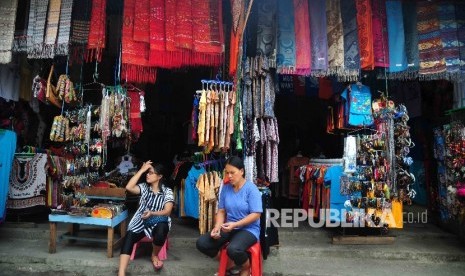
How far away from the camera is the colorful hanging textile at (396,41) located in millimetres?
4996

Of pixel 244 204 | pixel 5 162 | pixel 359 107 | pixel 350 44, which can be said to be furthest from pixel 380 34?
pixel 5 162

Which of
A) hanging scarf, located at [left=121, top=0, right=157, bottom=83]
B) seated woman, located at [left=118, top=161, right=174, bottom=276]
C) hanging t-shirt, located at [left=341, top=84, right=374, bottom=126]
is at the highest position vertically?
hanging scarf, located at [left=121, top=0, right=157, bottom=83]

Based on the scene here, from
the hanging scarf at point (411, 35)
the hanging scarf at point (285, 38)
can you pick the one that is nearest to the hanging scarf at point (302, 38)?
the hanging scarf at point (285, 38)

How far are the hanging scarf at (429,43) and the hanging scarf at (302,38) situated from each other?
151 centimetres

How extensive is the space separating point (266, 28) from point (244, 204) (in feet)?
8.23

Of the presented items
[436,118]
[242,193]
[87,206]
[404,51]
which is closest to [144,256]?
[87,206]

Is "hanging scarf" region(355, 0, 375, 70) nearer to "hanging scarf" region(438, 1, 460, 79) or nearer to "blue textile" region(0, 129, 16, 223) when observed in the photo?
"hanging scarf" region(438, 1, 460, 79)

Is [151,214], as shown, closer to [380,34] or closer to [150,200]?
[150,200]

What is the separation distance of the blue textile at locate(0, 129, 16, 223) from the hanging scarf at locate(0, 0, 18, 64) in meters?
1.09

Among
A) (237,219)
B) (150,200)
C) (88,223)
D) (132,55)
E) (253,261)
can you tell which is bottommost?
(253,261)

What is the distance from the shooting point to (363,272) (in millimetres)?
4398

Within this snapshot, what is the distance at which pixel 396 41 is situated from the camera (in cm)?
501

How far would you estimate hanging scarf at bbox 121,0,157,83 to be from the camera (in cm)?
474

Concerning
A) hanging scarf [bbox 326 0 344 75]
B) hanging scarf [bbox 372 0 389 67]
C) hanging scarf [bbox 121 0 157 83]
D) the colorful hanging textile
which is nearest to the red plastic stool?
hanging scarf [bbox 121 0 157 83]
